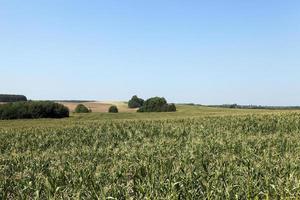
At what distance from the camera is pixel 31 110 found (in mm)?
70938

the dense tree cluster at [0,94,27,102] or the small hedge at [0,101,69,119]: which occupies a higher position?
the dense tree cluster at [0,94,27,102]

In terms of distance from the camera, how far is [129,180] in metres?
10.0

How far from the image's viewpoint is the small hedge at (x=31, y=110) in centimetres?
6896

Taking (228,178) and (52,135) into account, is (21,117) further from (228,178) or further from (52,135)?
(228,178)

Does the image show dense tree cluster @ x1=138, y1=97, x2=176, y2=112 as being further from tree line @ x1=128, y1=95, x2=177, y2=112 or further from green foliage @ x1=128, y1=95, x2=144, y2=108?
green foliage @ x1=128, y1=95, x2=144, y2=108

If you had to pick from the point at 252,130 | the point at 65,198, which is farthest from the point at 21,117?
the point at 65,198

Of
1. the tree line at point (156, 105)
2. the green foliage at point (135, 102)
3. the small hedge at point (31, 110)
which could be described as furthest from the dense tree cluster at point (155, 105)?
the small hedge at point (31, 110)

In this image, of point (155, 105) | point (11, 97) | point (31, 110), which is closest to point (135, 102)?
point (155, 105)

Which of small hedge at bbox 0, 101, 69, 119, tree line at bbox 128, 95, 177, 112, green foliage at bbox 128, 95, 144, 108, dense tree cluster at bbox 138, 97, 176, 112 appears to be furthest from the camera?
green foliage at bbox 128, 95, 144, 108

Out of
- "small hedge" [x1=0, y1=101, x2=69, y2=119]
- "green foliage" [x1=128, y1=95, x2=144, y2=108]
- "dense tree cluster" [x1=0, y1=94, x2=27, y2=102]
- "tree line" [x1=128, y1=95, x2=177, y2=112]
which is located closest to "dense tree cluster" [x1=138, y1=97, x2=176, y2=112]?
"tree line" [x1=128, y1=95, x2=177, y2=112]

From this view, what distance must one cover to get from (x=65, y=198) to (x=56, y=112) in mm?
68014

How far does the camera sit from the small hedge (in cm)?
6896

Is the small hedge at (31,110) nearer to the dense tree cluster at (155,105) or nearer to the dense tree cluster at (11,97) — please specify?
the dense tree cluster at (155,105)

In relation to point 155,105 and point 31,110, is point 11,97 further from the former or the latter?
point 31,110
